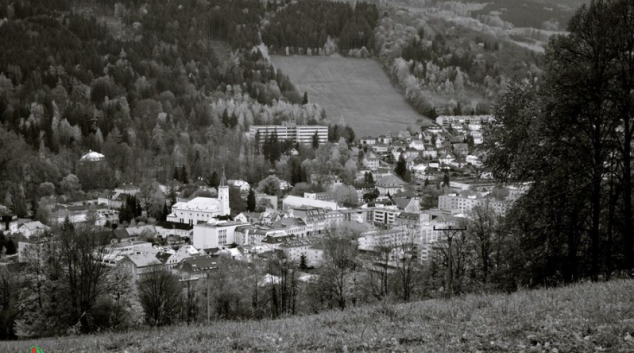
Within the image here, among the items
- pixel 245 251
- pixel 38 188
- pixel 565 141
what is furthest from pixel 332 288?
pixel 38 188

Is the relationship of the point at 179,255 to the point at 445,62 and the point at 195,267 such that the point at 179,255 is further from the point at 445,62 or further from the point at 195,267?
the point at 445,62

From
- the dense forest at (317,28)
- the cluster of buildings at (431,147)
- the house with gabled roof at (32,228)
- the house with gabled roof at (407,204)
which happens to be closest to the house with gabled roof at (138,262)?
the house with gabled roof at (32,228)

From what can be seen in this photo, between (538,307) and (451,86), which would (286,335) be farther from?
(451,86)

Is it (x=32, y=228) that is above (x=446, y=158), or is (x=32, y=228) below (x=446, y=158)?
above

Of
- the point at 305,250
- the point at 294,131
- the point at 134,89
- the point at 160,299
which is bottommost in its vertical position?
the point at 305,250

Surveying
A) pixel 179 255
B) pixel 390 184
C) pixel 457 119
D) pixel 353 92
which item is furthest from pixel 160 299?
pixel 353 92

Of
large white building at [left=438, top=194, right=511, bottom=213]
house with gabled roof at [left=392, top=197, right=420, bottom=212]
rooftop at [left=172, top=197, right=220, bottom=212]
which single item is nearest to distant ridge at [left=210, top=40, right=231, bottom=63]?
rooftop at [left=172, top=197, right=220, bottom=212]

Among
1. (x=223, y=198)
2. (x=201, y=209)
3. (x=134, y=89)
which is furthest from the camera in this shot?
(x=134, y=89)

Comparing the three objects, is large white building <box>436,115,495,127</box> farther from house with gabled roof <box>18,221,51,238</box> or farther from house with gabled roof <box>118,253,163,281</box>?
house with gabled roof <box>118,253,163,281</box>
